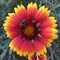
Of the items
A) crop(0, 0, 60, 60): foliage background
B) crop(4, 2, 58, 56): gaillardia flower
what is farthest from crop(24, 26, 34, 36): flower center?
crop(0, 0, 60, 60): foliage background

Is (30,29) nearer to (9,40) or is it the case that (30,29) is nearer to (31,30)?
(31,30)

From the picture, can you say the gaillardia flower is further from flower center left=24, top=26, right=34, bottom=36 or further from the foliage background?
the foliage background

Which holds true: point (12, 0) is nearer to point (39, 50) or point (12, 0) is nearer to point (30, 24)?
point (30, 24)

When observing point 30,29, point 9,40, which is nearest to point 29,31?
point 30,29

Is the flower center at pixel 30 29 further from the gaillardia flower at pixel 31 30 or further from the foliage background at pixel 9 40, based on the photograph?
the foliage background at pixel 9 40

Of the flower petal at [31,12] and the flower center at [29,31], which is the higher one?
the flower petal at [31,12]

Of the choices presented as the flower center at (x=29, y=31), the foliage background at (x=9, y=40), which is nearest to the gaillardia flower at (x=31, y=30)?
the flower center at (x=29, y=31)

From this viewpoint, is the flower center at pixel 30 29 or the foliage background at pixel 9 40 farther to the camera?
the foliage background at pixel 9 40

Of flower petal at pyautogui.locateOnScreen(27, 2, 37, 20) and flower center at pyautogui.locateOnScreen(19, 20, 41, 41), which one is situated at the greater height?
flower petal at pyautogui.locateOnScreen(27, 2, 37, 20)

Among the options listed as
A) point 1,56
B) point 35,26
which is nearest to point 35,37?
point 35,26
